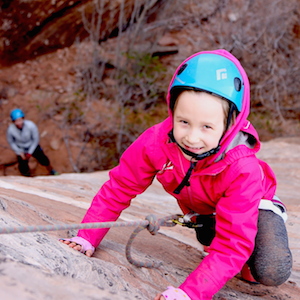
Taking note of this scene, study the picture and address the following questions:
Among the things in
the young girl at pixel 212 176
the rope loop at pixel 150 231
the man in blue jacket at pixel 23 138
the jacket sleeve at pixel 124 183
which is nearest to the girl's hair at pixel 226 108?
the young girl at pixel 212 176

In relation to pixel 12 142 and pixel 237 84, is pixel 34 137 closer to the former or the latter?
pixel 12 142

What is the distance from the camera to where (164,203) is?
2.83 meters

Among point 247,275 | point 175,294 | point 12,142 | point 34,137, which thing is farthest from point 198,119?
point 12,142

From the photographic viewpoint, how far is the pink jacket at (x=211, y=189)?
143 cm

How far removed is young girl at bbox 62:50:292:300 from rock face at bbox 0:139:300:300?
12 centimetres

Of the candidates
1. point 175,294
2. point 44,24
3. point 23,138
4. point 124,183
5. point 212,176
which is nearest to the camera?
point 175,294

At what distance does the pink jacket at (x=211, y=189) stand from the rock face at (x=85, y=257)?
A: 173 mm

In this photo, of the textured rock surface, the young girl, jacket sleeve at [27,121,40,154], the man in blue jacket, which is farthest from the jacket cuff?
the textured rock surface

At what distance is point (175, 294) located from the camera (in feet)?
4.27

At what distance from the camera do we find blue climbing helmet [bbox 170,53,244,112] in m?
1.31

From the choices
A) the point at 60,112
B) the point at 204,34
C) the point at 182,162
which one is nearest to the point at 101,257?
the point at 182,162

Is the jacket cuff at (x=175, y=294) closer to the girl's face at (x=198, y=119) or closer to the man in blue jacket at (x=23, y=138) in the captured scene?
the girl's face at (x=198, y=119)

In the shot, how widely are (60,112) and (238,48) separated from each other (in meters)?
3.23

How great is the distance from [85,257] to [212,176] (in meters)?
0.57
